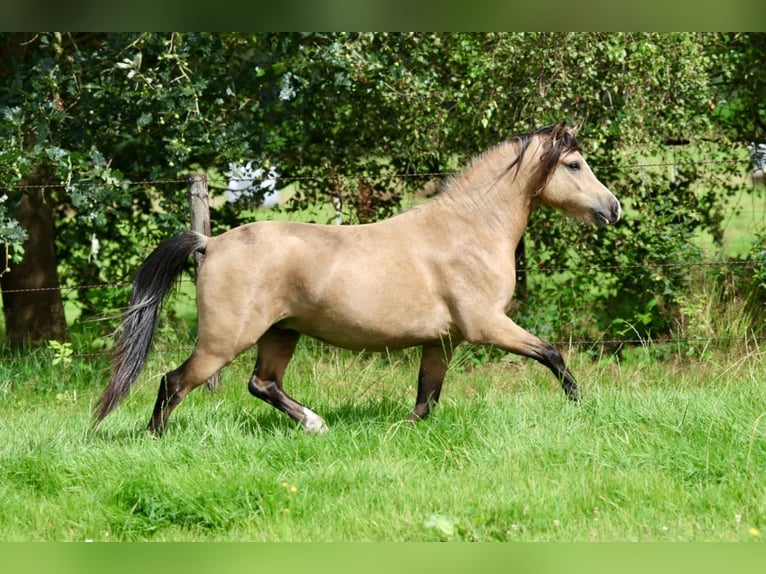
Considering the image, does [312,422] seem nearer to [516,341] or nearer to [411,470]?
[411,470]

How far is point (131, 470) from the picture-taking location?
5035mm

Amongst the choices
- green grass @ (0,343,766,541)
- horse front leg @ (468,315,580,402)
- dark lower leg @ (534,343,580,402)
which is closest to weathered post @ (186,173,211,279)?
green grass @ (0,343,766,541)

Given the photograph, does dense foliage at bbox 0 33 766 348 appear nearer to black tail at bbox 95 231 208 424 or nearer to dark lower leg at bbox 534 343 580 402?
black tail at bbox 95 231 208 424

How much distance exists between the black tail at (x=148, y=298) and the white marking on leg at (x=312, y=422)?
1.07m

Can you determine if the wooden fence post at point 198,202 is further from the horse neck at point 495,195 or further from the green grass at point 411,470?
the horse neck at point 495,195

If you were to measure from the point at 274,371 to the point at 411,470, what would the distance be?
1.45 metres

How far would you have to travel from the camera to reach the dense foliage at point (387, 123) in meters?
7.76

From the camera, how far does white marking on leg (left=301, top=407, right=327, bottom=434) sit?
5750 millimetres

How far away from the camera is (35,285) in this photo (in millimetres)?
9664

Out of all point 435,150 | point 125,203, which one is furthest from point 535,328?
point 125,203

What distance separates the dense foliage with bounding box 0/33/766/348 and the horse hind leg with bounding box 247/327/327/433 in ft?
7.07

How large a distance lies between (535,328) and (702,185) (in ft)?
8.62

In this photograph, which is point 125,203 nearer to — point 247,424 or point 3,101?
point 3,101

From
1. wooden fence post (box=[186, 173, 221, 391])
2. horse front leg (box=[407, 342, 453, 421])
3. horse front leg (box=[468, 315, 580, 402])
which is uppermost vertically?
wooden fence post (box=[186, 173, 221, 391])
